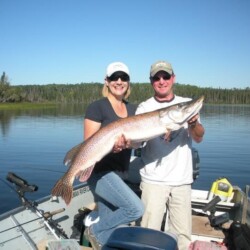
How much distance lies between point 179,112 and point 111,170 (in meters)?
1.13

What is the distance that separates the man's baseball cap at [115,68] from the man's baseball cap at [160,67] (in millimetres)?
355

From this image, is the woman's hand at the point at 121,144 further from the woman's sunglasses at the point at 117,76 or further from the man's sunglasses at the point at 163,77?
the man's sunglasses at the point at 163,77

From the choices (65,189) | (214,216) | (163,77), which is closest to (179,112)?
(163,77)

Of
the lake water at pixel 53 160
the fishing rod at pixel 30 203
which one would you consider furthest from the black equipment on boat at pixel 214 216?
the lake water at pixel 53 160

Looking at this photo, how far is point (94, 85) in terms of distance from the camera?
166m

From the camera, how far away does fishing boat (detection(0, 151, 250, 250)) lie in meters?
4.56

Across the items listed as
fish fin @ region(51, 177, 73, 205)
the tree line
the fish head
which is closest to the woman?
fish fin @ region(51, 177, 73, 205)

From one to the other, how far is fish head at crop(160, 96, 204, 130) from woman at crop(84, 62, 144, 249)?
21.9 inches

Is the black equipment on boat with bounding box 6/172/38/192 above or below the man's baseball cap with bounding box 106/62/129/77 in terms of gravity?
below

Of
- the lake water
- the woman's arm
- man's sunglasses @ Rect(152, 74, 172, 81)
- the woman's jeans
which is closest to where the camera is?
the woman's jeans

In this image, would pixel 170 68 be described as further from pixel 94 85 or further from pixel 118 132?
pixel 94 85

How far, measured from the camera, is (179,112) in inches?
167

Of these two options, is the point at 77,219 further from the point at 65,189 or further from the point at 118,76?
the point at 118,76

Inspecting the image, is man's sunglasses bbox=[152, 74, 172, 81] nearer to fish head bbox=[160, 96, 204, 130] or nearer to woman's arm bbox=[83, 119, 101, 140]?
fish head bbox=[160, 96, 204, 130]
